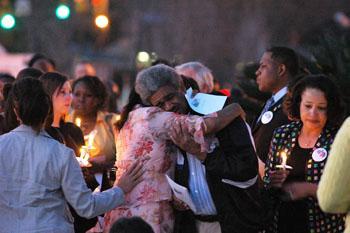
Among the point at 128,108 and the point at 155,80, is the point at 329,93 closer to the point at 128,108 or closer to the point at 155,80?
the point at 155,80

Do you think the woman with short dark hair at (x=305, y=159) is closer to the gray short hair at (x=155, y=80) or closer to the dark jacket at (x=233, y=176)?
the dark jacket at (x=233, y=176)

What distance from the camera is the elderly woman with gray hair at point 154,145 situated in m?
6.87

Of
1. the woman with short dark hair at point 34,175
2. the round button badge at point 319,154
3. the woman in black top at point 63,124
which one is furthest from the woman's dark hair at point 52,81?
the round button badge at point 319,154

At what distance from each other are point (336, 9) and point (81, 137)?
54.9 ft

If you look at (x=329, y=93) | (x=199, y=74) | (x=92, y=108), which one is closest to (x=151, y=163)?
(x=329, y=93)

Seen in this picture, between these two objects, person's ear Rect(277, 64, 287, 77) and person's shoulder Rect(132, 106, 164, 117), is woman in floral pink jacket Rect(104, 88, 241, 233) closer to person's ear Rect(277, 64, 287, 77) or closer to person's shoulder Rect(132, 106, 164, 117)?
person's shoulder Rect(132, 106, 164, 117)

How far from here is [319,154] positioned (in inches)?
282

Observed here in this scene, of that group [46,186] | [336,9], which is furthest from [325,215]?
[336,9]

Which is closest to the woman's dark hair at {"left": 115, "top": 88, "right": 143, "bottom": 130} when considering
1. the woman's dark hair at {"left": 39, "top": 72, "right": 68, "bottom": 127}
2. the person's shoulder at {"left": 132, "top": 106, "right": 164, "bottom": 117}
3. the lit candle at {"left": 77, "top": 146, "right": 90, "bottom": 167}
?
the person's shoulder at {"left": 132, "top": 106, "right": 164, "bottom": 117}

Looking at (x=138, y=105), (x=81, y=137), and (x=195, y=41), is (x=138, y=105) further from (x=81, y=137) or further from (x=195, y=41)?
(x=195, y=41)

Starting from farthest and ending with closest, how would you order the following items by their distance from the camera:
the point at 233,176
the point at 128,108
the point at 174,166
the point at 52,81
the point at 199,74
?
the point at 199,74 < the point at 52,81 < the point at 128,108 < the point at 174,166 < the point at 233,176

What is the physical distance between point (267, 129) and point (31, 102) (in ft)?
8.52

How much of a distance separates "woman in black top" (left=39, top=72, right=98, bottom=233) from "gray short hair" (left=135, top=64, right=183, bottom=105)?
0.85 m

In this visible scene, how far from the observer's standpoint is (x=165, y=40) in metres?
31.2
